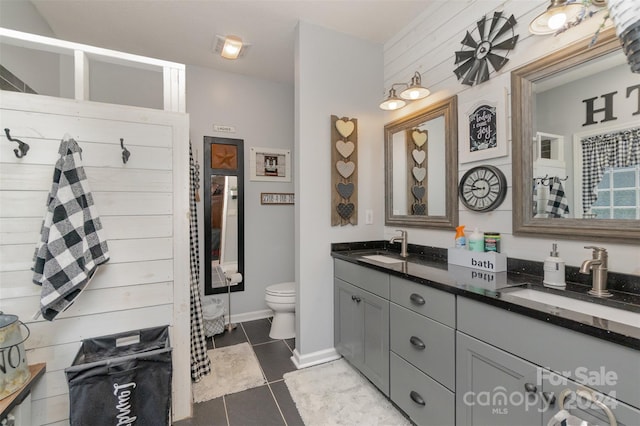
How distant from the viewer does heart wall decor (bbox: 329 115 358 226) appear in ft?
7.75

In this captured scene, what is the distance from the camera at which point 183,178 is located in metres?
1.66

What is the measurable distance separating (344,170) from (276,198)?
1227 millimetres

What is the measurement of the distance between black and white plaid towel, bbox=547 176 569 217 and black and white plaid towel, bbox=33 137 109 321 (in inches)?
93.4

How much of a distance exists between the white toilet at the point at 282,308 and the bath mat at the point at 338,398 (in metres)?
0.60

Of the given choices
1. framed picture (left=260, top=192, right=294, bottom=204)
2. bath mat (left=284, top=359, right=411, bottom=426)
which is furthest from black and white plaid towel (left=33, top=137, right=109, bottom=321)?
framed picture (left=260, top=192, right=294, bottom=204)

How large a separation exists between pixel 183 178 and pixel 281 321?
5.69 feet

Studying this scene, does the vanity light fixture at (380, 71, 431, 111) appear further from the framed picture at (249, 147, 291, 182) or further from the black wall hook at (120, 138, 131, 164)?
the black wall hook at (120, 138, 131, 164)

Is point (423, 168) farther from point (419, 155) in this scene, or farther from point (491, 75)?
point (491, 75)

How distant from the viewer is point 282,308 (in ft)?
8.69

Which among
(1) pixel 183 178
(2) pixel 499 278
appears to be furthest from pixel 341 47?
(2) pixel 499 278

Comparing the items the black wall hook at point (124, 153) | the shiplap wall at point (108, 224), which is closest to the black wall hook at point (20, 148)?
the shiplap wall at point (108, 224)

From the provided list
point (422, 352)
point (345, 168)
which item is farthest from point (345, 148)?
point (422, 352)

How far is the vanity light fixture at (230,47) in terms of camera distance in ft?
8.10

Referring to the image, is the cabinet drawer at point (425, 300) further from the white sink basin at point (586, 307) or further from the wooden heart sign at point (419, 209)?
the wooden heart sign at point (419, 209)
